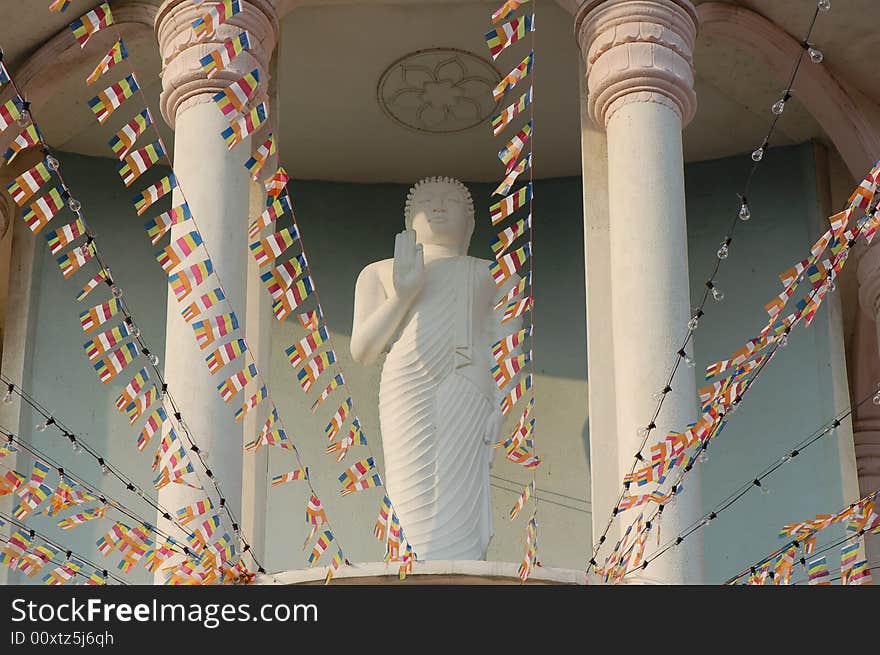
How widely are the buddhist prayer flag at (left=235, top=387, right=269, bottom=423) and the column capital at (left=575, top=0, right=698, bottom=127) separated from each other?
2.41 metres

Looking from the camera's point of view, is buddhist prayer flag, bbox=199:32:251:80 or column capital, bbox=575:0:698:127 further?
column capital, bbox=575:0:698:127

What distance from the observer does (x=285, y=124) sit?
1278cm

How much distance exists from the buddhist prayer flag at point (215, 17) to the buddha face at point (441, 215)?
4.95 ft

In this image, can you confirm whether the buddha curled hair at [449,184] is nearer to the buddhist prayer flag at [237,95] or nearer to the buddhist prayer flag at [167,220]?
the buddhist prayer flag at [237,95]

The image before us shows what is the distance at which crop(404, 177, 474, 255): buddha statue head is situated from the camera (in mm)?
10758

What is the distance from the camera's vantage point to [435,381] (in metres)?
10.2

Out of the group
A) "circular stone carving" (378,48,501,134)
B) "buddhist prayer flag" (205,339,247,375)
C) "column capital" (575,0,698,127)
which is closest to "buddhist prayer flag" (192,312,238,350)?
"buddhist prayer flag" (205,339,247,375)

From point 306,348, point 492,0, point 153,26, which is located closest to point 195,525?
point 306,348

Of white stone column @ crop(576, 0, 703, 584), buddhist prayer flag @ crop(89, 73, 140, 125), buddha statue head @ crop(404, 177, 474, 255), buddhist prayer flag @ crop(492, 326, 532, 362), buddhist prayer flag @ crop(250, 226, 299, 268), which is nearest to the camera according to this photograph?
buddhist prayer flag @ crop(89, 73, 140, 125)

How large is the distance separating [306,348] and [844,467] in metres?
4.29

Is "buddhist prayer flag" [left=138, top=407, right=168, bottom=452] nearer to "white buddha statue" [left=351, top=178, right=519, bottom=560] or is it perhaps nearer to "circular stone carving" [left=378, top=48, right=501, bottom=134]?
"white buddha statue" [left=351, top=178, right=519, bottom=560]

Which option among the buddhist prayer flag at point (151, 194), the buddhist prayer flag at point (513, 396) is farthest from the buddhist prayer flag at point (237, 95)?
the buddhist prayer flag at point (513, 396)

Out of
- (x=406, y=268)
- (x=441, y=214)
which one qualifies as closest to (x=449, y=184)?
(x=441, y=214)
